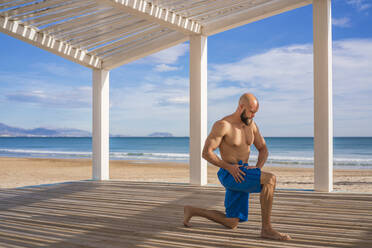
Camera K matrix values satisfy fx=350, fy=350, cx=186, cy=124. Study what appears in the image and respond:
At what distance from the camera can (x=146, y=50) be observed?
246 inches

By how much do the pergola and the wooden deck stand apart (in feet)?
3.24

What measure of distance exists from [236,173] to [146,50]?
13.4 ft

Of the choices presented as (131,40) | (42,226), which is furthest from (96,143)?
(42,226)

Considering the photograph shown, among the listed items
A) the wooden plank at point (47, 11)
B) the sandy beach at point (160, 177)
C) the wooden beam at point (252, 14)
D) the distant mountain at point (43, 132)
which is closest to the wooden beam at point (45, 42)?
the wooden plank at point (47, 11)

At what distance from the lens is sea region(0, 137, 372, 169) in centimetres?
2258

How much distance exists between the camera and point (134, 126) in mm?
40031

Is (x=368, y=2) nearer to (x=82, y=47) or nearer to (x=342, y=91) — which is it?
(x=342, y=91)

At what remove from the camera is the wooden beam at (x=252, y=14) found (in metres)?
4.94

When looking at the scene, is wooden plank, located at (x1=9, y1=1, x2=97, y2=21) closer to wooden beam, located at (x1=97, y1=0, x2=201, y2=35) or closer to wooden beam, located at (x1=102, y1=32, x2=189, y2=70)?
wooden beam, located at (x1=97, y1=0, x2=201, y2=35)

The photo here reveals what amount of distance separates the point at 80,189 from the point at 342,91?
3130cm

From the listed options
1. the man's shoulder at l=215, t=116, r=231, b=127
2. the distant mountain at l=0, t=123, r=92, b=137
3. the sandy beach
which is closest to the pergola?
the man's shoulder at l=215, t=116, r=231, b=127

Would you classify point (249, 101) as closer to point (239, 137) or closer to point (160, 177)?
point (239, 137)

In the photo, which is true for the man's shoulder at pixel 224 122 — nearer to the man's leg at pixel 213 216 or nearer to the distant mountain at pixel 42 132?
the man's leg at pixel 213 216

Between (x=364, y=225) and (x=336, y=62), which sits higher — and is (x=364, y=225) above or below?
below
